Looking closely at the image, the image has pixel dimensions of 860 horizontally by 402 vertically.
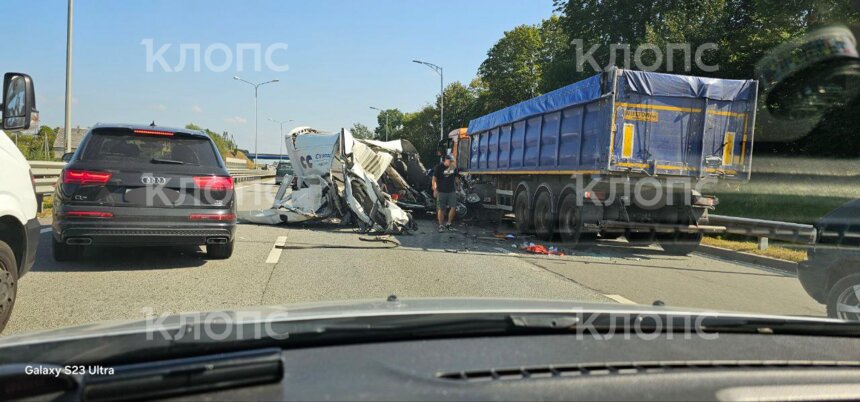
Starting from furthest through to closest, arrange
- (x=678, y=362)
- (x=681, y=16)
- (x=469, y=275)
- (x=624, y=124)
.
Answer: (x=681, y=16) < (x=624, y=124) < (x=469, y=275) < (x=678, y=362)

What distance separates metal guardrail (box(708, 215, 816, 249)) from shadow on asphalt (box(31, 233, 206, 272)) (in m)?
9.35

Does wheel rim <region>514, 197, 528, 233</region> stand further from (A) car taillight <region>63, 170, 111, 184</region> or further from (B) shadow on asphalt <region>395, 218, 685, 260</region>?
(A) car taillight <region>63, 170, 111, 184</region>

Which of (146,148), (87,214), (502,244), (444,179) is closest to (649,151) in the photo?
(502,244)

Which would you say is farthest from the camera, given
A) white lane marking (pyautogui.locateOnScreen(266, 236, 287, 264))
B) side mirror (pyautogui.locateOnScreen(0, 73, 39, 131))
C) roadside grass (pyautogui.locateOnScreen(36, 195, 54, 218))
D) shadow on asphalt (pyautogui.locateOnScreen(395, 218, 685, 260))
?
roadside grass (pyautogui.locateOnScreen(36, 195, 54, 218))

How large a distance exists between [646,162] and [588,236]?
3303 millimetres

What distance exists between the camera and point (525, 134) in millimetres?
14898

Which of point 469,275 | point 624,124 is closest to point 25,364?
point 469,275

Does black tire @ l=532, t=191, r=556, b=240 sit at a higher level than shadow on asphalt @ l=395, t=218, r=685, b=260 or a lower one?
higher

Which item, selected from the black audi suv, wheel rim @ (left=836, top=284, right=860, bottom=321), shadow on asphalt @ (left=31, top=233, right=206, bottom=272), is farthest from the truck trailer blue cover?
shadow on asphalt @ (left=31, top=233, right=206, bottom=272)

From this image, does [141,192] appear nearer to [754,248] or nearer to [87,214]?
[87,214]

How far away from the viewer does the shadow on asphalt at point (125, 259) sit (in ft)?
25.2

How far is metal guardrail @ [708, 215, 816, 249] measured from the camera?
11.9 m

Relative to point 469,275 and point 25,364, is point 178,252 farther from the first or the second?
point 25,364

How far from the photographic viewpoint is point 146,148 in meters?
7.63
